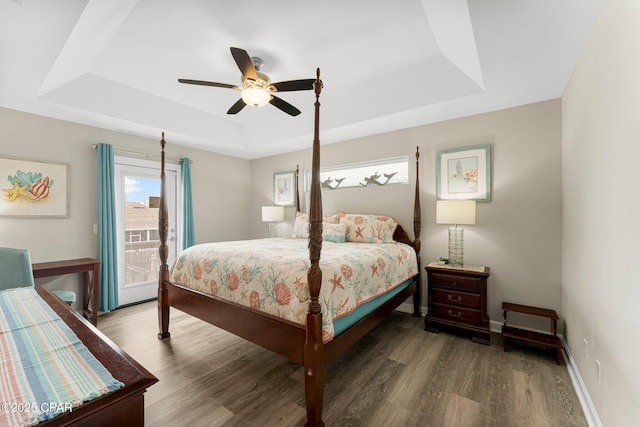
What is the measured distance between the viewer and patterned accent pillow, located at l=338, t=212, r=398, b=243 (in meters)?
3.59

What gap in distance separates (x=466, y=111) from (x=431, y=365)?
9.11 feet

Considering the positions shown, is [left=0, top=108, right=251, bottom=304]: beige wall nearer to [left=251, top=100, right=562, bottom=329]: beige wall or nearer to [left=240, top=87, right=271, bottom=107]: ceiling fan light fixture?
[left=240, top=87, right=271, bottom=107]: ceiling fan light fixture

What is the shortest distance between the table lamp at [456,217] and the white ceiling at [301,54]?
111cm

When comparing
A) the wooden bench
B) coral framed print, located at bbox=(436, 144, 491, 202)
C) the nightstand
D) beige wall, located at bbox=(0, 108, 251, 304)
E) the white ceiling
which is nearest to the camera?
the white ceiling

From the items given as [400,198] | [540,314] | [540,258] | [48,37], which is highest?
[48,37]

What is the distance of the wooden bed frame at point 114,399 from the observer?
0.69m

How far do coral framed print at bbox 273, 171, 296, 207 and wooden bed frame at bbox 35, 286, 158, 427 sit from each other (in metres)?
4.17

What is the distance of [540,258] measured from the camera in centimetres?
289

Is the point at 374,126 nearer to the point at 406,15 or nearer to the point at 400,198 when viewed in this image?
the point at 400,198

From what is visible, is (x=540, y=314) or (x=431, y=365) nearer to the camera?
(x=431, y=365)

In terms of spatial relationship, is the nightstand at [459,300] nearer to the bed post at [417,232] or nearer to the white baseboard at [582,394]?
the bed post at [417,232]

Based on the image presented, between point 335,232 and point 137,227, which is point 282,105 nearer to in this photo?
point 335,232

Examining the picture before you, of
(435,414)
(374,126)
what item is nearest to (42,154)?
(374,126)

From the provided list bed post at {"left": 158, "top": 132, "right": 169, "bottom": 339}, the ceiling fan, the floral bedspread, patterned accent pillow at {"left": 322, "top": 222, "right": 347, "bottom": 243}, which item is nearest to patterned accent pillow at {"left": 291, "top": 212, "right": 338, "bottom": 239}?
patterned accent pillow at {"left": 322, "top": 222, "right": 347, "bottom": 243}
